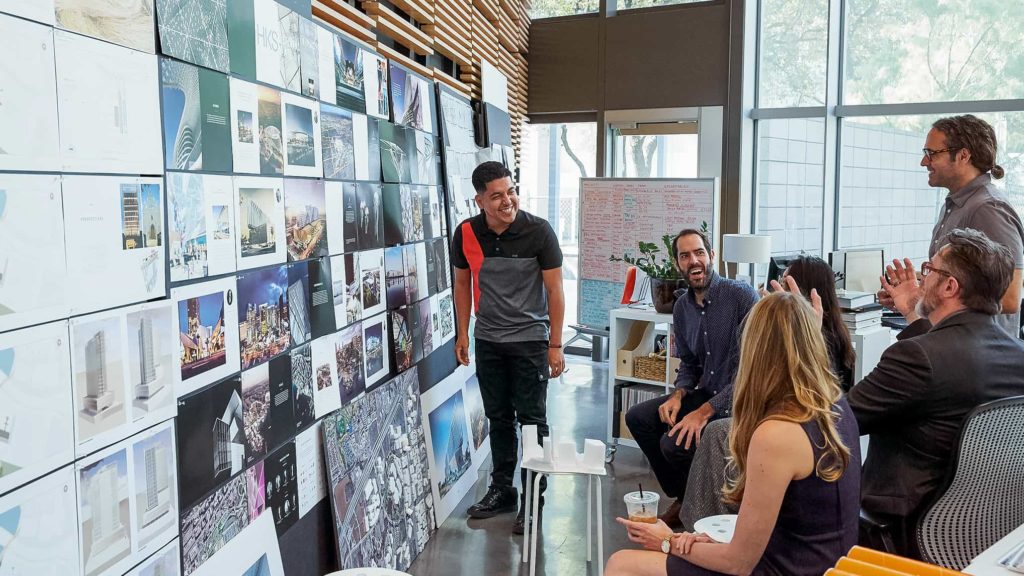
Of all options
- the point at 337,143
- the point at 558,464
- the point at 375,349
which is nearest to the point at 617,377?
the point at 558,464

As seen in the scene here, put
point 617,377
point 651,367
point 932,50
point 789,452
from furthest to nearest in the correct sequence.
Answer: point 932,50
point 617,377
point 651,367
point 789,452

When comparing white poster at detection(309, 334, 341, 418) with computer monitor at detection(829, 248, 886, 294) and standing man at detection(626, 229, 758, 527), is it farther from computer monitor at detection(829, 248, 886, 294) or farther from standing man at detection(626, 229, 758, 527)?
computer monitor at detection(829, 248, 886, 294)

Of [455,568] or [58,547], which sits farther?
[455,568]

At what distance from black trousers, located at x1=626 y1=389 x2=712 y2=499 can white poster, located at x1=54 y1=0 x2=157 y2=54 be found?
3.05 meters

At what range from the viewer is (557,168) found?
887 cm

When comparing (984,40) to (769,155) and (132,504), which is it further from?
(132,504)

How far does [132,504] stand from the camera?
2.16m

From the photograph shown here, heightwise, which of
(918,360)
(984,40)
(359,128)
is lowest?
(918,360)

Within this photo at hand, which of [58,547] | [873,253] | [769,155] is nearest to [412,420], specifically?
[58,547]

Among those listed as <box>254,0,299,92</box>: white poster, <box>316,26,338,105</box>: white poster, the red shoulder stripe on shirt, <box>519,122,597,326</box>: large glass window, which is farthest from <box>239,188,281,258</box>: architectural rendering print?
<box>519,122,597,326</box>: large glass window

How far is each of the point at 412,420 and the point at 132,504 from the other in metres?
2.14

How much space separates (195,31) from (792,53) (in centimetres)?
678

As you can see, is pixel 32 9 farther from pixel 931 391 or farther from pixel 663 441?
pixel 663 441

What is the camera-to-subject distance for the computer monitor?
606 centimetres
